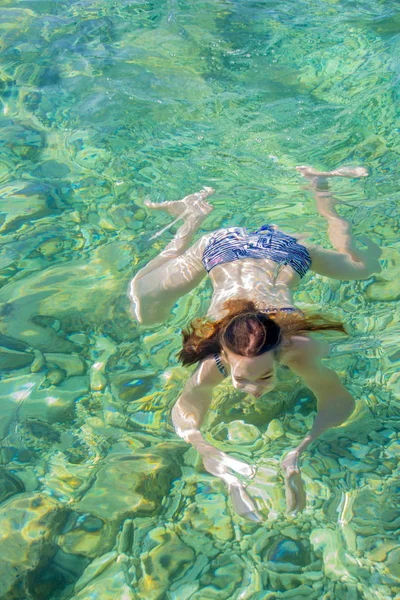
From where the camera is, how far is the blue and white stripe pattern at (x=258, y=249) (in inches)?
156

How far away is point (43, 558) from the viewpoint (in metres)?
3.02

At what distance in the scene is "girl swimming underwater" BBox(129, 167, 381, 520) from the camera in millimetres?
A: 3072

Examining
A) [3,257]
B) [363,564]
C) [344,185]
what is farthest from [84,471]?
[344,185]

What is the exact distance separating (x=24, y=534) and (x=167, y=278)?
1.89 meters

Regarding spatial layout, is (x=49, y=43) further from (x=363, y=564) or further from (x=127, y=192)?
(x=363, y=564)

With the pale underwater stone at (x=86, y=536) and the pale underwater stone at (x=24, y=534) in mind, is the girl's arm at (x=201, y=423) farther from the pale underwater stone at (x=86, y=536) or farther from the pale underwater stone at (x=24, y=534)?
the pale underwater stone at (x=24, y=534)

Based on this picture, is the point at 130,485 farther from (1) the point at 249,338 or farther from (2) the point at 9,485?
(1) the point at 249,338

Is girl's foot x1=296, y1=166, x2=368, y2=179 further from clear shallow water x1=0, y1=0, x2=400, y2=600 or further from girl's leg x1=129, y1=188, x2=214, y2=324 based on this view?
girl's leg x1=129, y1=188, x2=214, y2=324

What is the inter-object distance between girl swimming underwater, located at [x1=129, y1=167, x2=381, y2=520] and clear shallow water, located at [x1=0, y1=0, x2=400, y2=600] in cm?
16

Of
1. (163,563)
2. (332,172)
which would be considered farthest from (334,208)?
(163,563)

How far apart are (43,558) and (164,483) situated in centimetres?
73

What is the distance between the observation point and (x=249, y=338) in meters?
2.99

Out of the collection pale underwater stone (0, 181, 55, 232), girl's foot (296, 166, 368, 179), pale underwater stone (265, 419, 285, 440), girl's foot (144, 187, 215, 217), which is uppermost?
girl's foot (296, 166, 368, 179)

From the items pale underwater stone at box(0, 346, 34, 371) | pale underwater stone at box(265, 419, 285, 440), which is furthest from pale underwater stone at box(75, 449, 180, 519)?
pale underwater stone at box(0, 346, 34, 371)
